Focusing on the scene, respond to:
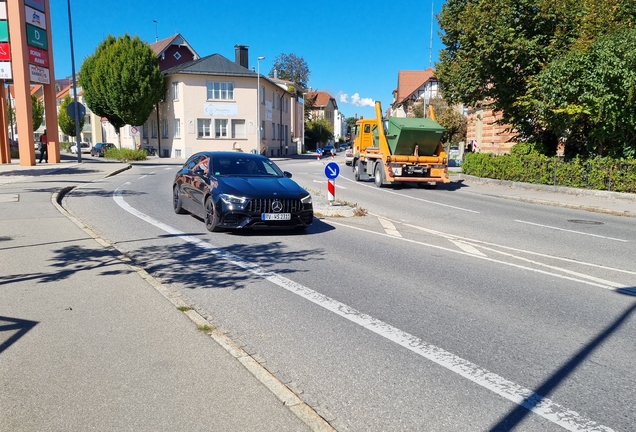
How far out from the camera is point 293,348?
14.3 ft

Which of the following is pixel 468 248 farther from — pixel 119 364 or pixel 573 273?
pixel 119 364

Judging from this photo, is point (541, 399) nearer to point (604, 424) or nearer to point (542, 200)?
point (604, 424)

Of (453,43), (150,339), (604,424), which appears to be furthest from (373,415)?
(453,43)

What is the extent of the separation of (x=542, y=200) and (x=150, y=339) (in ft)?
51.1

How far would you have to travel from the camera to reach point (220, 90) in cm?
4931

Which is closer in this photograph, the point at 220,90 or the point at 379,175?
the point at 379,175

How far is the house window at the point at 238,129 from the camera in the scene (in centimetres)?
4969

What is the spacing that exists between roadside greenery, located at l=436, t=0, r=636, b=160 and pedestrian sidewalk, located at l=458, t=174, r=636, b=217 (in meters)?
1.60

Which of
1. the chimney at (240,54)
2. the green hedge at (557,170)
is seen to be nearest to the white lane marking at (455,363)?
the green hedge at (557,170)

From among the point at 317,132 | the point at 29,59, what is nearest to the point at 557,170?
the point at 29,59

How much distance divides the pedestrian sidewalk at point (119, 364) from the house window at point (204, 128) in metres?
43.2

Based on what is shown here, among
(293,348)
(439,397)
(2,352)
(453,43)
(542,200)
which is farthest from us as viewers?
(453,43)

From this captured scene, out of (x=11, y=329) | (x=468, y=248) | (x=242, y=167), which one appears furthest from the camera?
(x=242, y=167)

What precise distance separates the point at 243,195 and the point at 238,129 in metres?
41.7
